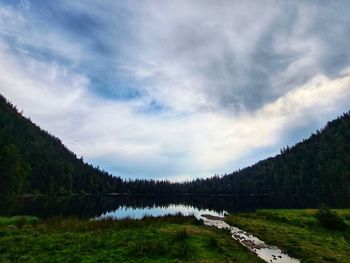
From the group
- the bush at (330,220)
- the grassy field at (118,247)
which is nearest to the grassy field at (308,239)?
the bush at (330,220)

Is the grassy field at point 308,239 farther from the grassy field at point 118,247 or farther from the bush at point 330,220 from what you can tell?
the grassy field at point 118,247

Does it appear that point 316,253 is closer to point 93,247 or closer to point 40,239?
point 93,247

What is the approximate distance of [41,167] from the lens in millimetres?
195750

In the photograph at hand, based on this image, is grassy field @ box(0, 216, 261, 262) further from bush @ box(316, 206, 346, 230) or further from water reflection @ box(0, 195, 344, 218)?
water reflection @ box(0, 195, 344, 218)

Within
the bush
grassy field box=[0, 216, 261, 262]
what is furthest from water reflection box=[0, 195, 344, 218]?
the bush

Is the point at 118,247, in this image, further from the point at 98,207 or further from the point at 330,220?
the point at 98,207

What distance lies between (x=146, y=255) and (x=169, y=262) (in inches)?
99.3

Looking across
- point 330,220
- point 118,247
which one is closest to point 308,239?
point 330,220

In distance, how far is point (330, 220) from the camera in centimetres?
4262

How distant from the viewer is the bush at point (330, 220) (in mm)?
41875

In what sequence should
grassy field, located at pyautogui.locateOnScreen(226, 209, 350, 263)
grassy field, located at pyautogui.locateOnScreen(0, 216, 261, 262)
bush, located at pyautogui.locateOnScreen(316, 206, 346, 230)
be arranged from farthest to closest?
A: bush, located at pyautogui.locateOnScreen(316, 206, 346, 230)
grassy field, located at pyautogui.locateOnScreen(226, 209, 350, 263)
grassy field, located at pyautogui.locateOnScreen(0, 216, 261, 262)

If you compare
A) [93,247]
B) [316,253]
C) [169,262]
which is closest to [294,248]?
[316,253]

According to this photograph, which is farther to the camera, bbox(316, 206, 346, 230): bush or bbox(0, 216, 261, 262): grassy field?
bbox(316, 206, 346, 230): bush

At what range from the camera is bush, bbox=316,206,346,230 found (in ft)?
137
